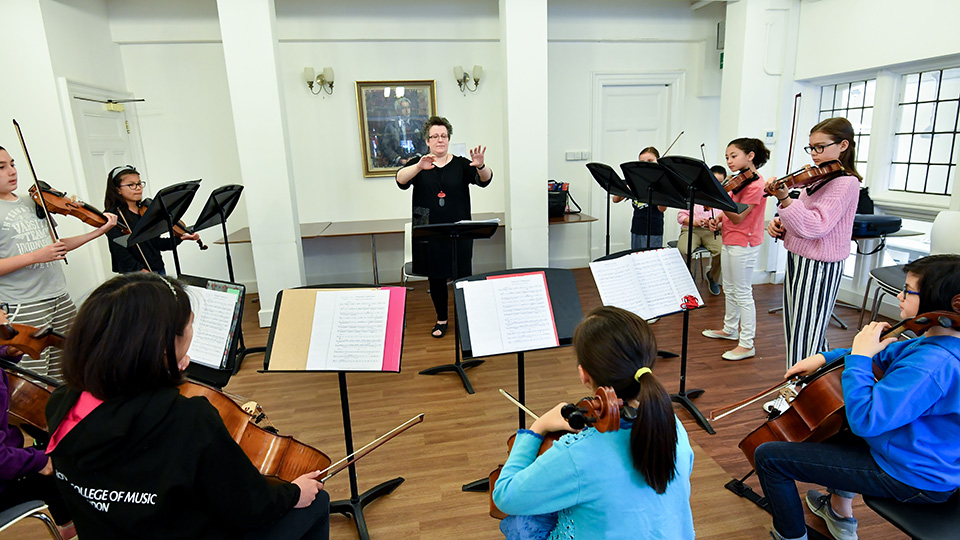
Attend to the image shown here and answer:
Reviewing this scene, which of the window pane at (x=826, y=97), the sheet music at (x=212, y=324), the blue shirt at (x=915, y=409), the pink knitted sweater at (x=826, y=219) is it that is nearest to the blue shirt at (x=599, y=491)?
the blue shirt at (x=915, y=409)

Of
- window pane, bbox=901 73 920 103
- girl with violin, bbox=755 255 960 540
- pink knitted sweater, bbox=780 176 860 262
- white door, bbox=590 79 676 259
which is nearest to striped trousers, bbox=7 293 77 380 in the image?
girl with violin, bbox=755 255 960 540

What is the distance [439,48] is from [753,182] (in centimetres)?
327

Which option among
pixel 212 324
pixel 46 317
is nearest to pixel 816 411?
pixel 212 324

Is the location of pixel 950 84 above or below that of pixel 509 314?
Result: above

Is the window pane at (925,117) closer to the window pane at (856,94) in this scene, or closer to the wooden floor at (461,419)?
the window pane at (856,94)

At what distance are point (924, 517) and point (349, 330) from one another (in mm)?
1756

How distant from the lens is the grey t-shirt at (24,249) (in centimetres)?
240

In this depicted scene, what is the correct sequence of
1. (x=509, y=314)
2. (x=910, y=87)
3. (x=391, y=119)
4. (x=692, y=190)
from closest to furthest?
(x=509, y=314) < (x=692, y=190) < (x=910, y=87) < (x=391, y=119)

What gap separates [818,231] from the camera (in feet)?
7.72

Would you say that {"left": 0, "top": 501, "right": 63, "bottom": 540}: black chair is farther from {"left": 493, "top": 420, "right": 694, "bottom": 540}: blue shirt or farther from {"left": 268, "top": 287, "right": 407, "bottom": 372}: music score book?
{"left": 493, "top": 420, "right": 694, "bottom": 540}: blue shirt

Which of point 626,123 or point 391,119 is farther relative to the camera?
point 626,123

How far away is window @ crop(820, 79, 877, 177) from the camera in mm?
4246

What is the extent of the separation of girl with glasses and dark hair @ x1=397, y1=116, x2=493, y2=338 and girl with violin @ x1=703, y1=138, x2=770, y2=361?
1.55 m

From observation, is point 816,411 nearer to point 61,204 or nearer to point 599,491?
point 599,491
